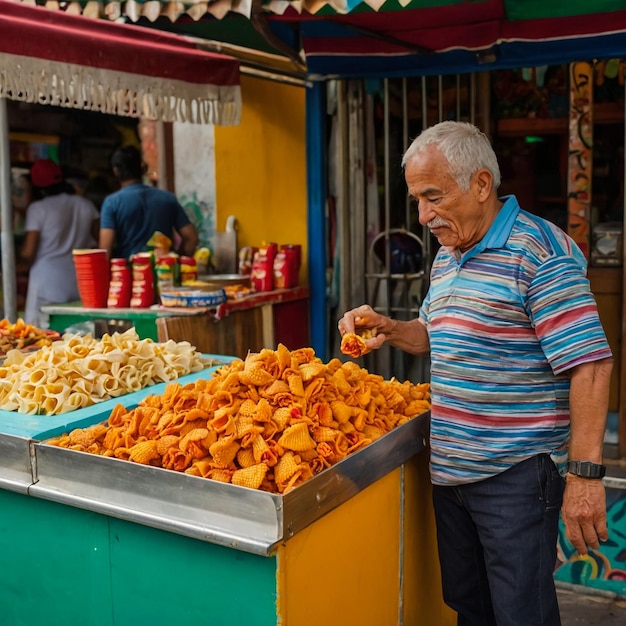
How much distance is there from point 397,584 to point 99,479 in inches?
38.7

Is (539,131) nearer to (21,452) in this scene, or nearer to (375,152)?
(375,152)

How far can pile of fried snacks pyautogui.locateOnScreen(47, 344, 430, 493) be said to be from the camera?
198 centimetres

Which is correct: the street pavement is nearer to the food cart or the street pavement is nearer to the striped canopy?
the food cart

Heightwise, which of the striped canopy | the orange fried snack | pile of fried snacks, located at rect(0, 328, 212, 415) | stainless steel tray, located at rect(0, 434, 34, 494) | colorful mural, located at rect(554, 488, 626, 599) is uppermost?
the striped canopy

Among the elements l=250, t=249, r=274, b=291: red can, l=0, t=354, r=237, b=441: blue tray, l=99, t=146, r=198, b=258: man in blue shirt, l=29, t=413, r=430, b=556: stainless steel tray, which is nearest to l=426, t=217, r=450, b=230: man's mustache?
l=29, t=413, r=430, b=556: stainless steel tray

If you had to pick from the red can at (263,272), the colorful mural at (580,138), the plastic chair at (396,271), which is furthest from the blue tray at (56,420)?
the colorful mural at (580,138)

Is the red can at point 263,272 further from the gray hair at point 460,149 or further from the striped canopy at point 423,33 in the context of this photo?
the gray hair at point 460,149

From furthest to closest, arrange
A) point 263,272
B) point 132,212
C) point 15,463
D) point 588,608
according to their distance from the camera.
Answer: point 132,212 → point 263,272 → point 588,608 → point 15,463

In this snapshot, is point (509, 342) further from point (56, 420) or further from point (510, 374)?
point (56, 420)

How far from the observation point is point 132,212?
17.6ft

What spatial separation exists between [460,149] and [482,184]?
5.0 inches

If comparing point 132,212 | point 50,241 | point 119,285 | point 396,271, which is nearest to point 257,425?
point 396,271

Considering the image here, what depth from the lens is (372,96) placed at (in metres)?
4.65

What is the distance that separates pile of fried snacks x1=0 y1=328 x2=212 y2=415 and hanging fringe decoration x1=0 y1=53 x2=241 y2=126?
1.30 metres
